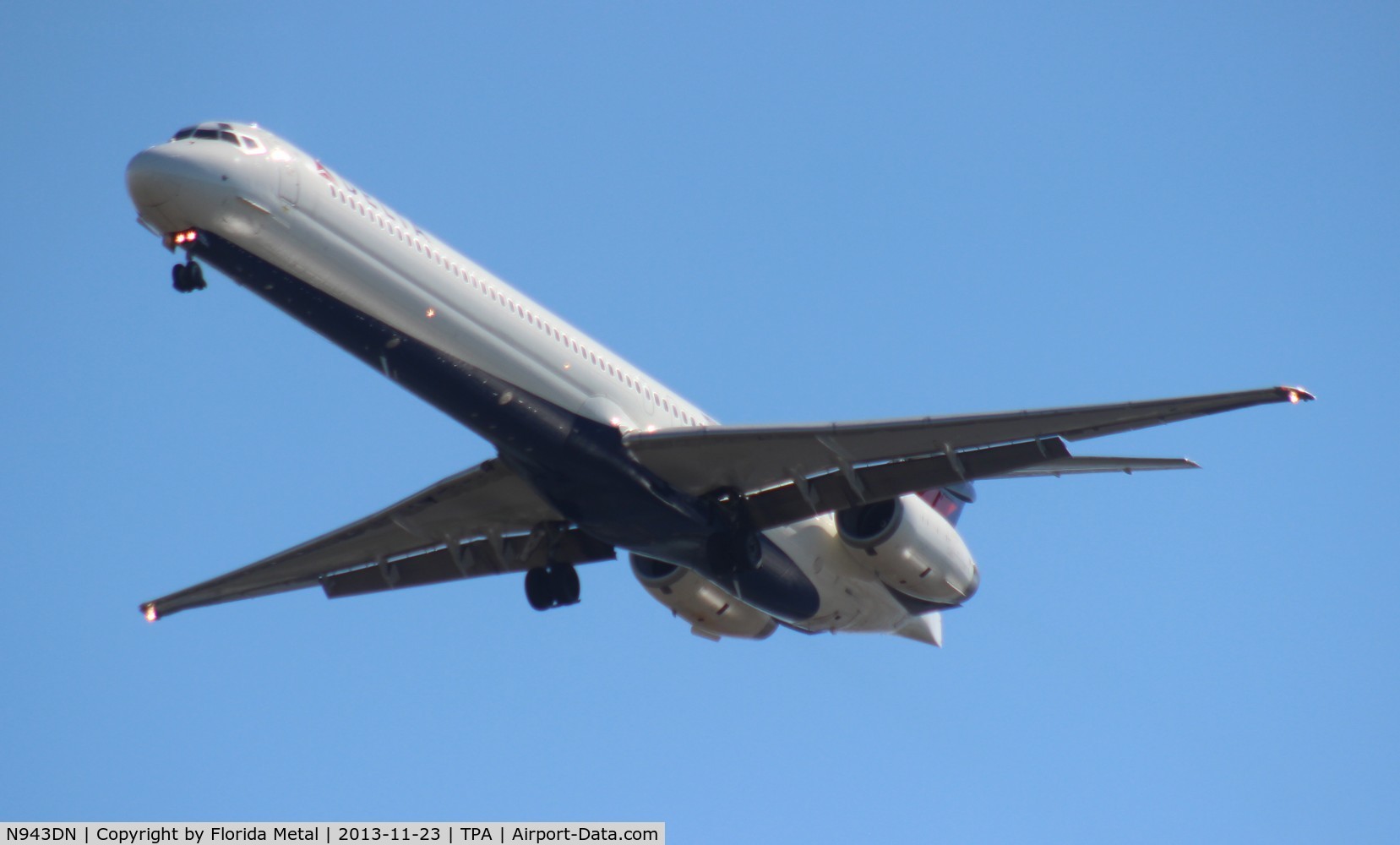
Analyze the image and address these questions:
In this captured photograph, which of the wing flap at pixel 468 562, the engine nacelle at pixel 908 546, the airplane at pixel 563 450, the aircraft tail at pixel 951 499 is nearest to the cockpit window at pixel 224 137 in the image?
the airplane at pixel 563 450

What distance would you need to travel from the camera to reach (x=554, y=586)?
2355cm

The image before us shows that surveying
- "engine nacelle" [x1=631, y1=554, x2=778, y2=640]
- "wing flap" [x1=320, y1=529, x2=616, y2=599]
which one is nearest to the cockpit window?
"wing flap" [x1=320, y1=529, x2=616, y2=599]

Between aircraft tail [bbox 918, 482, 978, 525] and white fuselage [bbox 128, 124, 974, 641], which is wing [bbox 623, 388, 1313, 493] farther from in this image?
aircraft tail [bbox 918, 482, 978, 525]

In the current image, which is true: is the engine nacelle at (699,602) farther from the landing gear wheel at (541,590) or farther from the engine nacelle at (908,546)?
the engine nacelle at (908,546)

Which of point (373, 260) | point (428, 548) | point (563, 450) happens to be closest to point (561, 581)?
point (428, 548)

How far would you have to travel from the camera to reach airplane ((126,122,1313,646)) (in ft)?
64.6

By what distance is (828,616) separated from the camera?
24.8 m

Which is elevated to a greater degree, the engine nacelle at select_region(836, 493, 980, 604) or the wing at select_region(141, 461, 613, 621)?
the wing at select_region(141, 461, 613, 621)

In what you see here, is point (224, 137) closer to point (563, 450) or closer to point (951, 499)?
point (563, 450)

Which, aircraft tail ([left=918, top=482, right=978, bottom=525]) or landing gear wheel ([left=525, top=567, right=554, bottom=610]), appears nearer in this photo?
landing gear wheel ([left=525, top=567, right=554, bottom=610])

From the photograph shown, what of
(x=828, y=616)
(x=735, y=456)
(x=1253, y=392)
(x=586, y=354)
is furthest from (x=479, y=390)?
(x=1253, y=392)

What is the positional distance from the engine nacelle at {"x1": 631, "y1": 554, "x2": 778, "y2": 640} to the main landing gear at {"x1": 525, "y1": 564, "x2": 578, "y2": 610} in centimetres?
101

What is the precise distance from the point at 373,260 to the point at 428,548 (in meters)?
5.65
